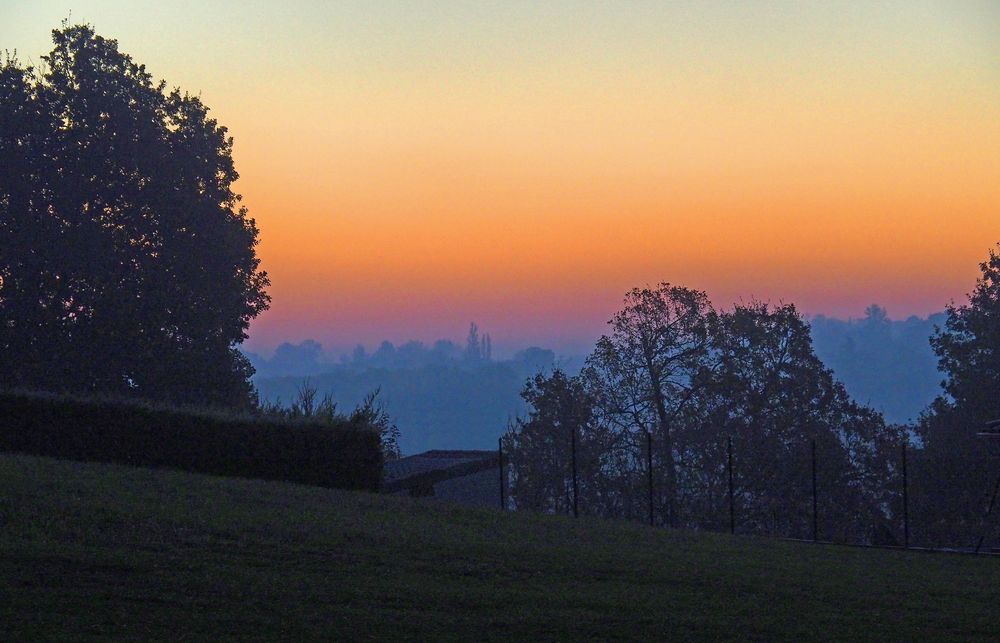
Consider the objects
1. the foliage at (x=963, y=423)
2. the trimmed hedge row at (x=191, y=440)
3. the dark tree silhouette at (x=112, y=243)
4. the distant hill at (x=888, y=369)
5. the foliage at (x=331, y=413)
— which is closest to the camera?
the trimmed hedge row at (x=191, y=440)

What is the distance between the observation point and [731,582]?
12039 millimetres

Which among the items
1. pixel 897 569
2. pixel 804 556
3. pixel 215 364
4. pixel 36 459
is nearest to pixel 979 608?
pixel 897 569

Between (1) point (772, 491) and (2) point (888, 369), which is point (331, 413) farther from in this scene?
(2) point (888, 369)

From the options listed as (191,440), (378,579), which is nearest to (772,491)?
(191,440)

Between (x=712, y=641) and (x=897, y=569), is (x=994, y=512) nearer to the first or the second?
(x=897, y=569)

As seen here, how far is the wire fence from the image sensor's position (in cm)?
3791

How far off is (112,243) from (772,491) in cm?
2568

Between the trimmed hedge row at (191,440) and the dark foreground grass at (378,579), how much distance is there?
418cm

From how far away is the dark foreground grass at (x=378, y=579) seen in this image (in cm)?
846

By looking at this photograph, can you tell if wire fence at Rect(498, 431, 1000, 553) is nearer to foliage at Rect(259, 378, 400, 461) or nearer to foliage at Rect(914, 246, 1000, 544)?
foliage at Rect(914, 246, 1000, 544)

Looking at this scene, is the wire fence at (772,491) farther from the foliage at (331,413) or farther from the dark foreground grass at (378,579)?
the dark foreground grass at (378,579)

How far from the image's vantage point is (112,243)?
1318 inches

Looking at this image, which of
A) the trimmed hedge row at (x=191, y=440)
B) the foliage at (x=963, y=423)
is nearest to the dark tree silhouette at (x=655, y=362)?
the foliage at (x=963, y=423)

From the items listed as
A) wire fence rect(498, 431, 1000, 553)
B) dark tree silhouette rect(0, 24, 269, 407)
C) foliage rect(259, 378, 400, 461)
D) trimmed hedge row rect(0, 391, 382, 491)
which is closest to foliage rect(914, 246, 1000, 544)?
wire fence rect(498, 431, 1000, 553)
